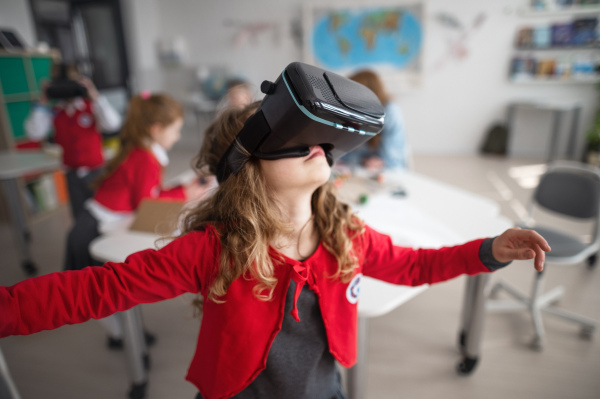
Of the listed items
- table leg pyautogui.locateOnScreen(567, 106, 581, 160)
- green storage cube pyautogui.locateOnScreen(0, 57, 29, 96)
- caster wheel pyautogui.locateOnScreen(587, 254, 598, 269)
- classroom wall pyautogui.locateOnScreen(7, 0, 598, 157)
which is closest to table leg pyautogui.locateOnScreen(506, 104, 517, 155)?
classroom wall pyautogui.locateOnScreen(7, 0, 598, 157)

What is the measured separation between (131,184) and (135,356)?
727 mm

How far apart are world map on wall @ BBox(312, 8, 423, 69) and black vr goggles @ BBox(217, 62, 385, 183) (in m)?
5.02

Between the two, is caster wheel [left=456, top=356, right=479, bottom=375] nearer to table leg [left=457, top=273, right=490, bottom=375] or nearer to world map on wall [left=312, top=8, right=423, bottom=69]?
table leg [left=457, top=273, right=490, bottom=375]

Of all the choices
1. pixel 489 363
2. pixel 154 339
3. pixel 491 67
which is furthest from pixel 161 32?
pixel 489 363

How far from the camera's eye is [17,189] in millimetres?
2539

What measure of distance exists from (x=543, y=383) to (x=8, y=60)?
439 centimetres

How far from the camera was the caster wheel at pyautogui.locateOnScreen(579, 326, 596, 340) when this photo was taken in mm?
1861

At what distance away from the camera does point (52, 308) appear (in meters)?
0.56

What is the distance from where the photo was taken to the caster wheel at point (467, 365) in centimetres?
165

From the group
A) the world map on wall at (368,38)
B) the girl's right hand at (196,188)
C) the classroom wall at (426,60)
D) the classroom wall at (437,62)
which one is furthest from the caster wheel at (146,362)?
the world map on wall at (368,38)

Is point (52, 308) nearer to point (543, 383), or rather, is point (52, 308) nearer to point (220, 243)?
point (220, 243)

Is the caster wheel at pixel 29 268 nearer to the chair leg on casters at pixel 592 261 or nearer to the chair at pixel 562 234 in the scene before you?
the chair at pixel 562 234

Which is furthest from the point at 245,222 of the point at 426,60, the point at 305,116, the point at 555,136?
the point at 426,60

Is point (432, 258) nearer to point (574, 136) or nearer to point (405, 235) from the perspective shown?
point (405, 235)
